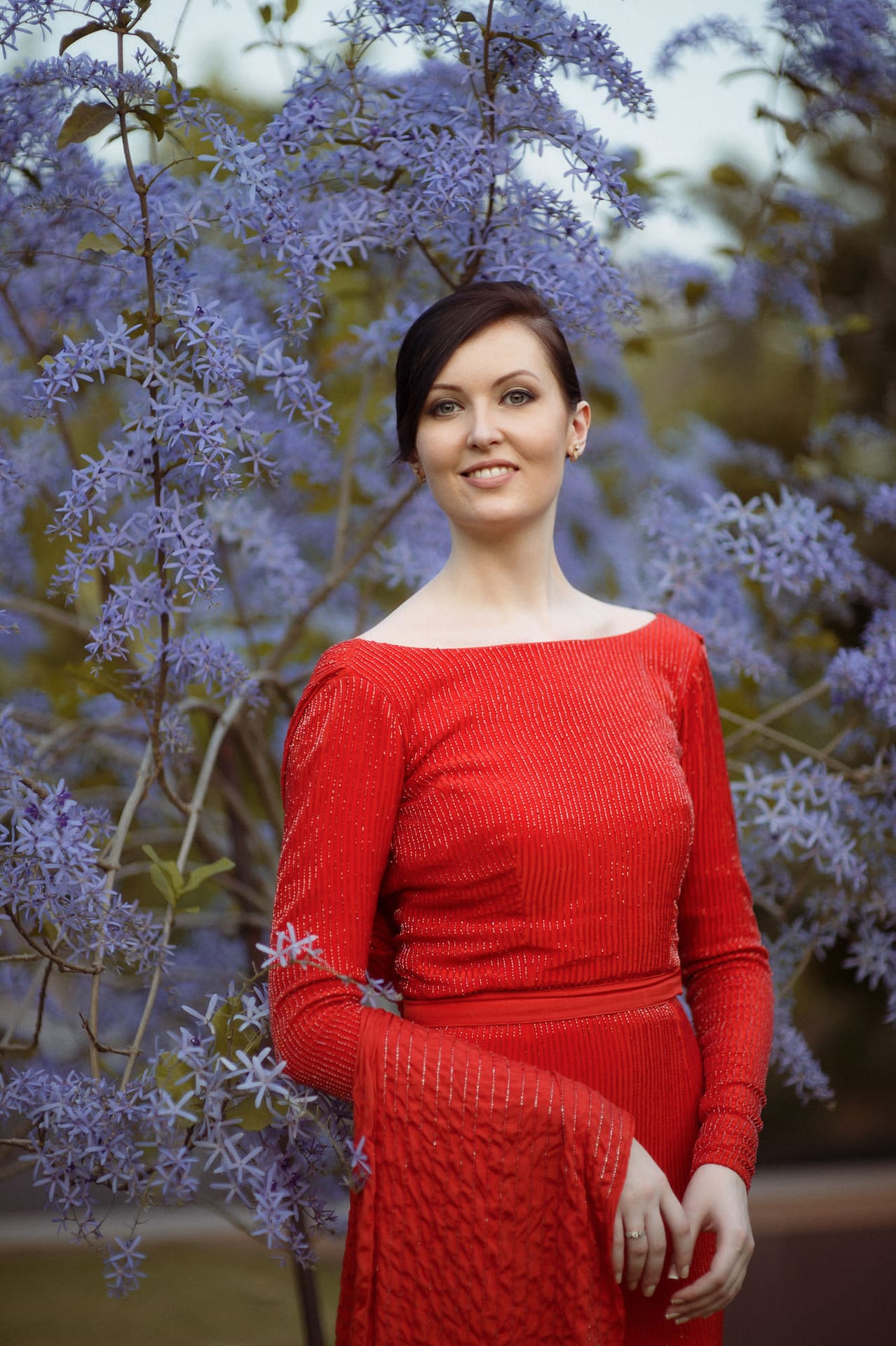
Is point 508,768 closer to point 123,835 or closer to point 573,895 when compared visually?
point 573,895

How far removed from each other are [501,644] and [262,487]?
124 centimetres

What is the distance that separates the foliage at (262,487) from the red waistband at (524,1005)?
0.09 meters

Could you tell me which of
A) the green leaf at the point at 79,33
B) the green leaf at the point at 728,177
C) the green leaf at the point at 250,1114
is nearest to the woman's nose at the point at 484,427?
the green leaf at the point at 79,33

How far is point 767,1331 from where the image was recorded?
2.24m

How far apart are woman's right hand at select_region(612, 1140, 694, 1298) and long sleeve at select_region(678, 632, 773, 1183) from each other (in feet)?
0.60

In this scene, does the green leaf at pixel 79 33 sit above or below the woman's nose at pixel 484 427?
above

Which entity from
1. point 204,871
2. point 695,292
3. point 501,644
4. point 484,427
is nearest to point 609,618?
point 501,644

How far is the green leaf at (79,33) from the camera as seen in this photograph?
107cm

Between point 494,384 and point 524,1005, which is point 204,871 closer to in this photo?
point 524,1005

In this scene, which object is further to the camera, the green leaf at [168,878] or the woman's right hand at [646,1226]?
the green leaf at [168,878]

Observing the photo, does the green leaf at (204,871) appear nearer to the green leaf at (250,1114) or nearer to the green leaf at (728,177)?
the green leaf at (250,1114)

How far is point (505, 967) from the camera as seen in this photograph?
42.2 inches

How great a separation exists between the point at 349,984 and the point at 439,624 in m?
0.35

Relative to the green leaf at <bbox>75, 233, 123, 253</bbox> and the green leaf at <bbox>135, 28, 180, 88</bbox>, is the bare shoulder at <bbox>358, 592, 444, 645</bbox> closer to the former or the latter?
the green leaf at <bbox>75, 233, 123, 253</bbox>
